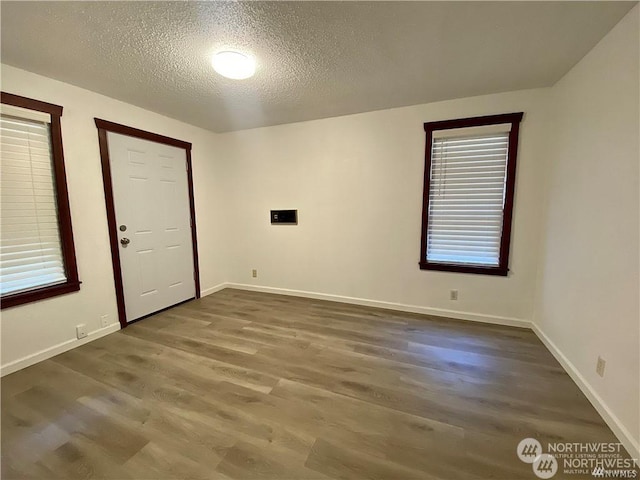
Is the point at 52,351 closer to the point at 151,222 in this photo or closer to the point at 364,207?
the point at 151,222

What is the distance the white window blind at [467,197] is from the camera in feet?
9.16

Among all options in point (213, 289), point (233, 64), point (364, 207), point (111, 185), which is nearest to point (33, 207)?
point (111, 185)

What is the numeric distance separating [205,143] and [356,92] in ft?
7.93

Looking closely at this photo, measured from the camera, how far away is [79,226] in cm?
255

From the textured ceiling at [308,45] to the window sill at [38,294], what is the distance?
1827 millimetres

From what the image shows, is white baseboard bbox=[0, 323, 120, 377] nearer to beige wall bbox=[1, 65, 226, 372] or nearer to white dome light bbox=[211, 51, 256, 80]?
beige wall bbox=[1, 65, 226, 372]

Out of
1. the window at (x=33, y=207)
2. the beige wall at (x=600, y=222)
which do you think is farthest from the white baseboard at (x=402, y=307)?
the window at (x=33, y=207)

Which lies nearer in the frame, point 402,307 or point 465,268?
point 465,268

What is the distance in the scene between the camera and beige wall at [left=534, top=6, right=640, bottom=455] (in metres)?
1.49

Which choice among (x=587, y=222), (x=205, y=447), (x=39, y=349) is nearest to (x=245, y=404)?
(x=205, y=447)

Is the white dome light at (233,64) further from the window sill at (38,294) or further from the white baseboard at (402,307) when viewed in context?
the white baseboard at (402,307)

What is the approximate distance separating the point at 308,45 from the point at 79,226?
266cm

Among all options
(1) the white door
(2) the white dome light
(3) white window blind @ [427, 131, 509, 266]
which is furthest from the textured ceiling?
(1) the white door

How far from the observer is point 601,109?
5.94 ft
